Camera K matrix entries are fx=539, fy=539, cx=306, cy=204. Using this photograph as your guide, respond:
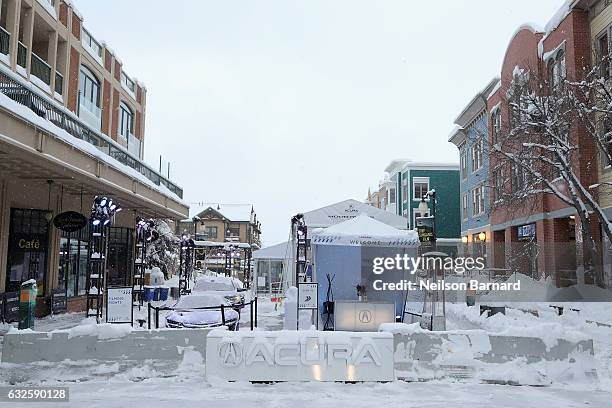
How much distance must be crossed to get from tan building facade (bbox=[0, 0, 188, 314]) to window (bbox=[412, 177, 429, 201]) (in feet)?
109

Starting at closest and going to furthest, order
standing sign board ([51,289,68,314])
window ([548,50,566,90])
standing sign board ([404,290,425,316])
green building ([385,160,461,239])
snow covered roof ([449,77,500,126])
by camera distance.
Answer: standing sign board ([51,289,68,314]), standing sign board ([404,290,425,316]), window ([548,50,566,90]), snow covered roof ([449,77,500,126]), green building ([385,160,461,239])

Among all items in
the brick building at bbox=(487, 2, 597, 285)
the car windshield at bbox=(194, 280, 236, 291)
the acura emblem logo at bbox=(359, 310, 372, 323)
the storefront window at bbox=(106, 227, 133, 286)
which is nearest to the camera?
the acura emblem logo at bbox=(359, 310, 372, 323)

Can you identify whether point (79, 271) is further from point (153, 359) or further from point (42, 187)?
point (153, 359)

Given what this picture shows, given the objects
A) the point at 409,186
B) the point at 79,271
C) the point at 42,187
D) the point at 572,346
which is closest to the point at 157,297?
the point at 79,271

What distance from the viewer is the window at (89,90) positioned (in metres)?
23.4

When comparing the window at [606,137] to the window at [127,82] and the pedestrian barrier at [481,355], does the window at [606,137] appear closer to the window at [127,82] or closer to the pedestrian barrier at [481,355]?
the pedestrian barrier at [481,355]

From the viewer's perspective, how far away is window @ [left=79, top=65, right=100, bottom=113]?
76.7ft

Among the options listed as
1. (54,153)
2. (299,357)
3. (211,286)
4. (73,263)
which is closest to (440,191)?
(211,286)

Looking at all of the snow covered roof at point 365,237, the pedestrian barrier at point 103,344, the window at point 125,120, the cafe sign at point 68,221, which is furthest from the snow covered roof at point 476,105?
the pedestrian barrier at point 103,344

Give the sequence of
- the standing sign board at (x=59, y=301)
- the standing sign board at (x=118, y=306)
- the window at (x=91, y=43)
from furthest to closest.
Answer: the window at (x=91, y=43) < the standing sign board at (x=59, y=301) < the standing sign board at (x=118, y=306)

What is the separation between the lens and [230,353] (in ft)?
29.8

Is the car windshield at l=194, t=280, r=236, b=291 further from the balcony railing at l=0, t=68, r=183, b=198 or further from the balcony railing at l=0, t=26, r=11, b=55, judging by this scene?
the balcony railing at l=0, t=26, r=11, b=55

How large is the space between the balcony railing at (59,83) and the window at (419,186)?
39.9m

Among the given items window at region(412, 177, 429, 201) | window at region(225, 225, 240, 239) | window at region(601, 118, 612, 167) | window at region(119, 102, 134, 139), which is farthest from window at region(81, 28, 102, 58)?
window at region(225, 225, 240, 239)
